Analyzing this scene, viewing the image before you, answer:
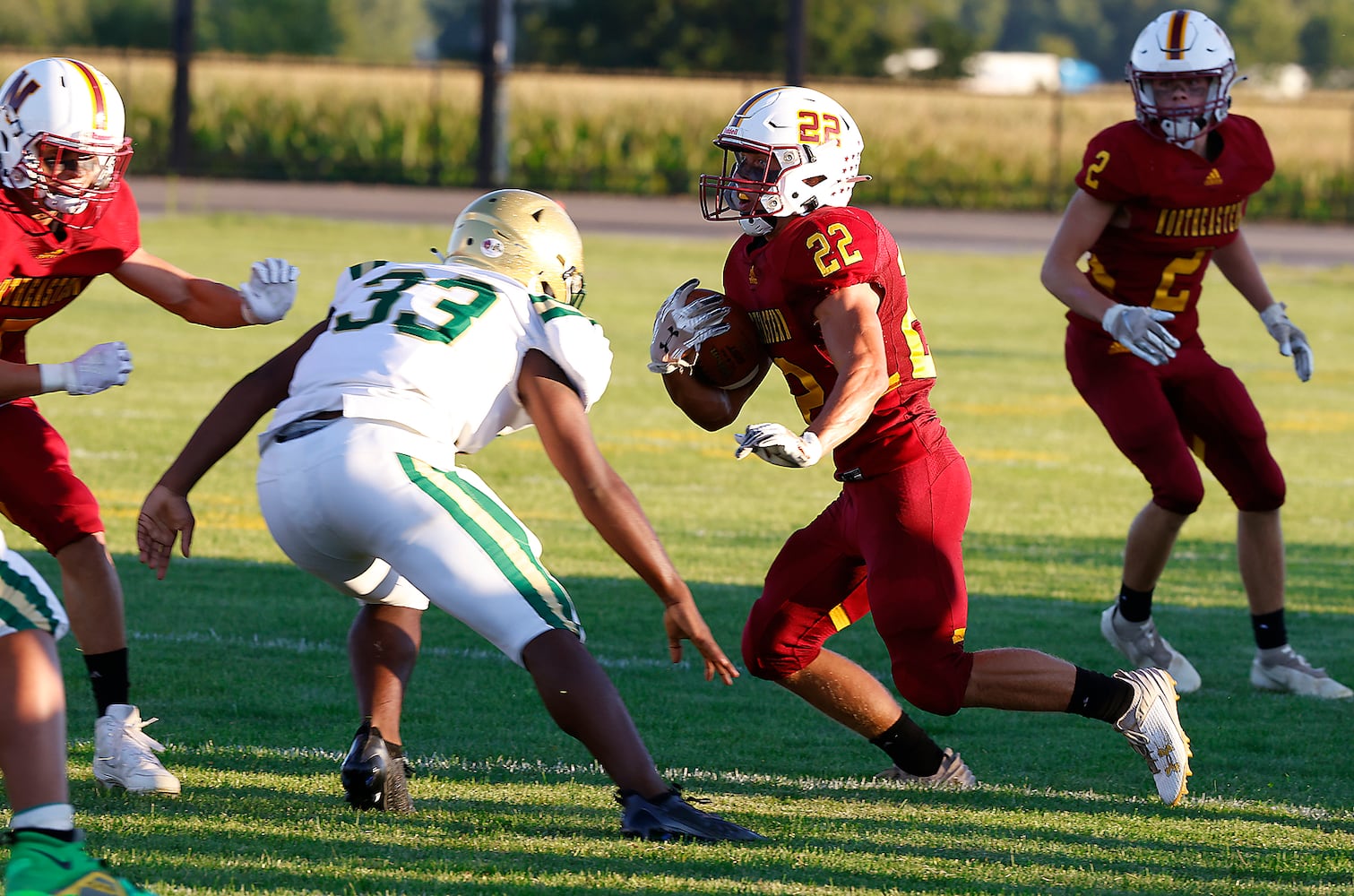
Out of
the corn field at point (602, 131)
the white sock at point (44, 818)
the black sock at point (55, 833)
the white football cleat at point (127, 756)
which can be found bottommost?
the corn field at point (602, 131)

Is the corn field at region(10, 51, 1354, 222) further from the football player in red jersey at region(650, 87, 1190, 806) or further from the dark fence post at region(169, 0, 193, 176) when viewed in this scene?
the football player in red jersey at region(650, 87, 1190, 806)

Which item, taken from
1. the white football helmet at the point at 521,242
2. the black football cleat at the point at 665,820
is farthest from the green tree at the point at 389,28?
the black football cleat at the point at 665,820

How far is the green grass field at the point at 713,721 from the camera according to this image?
3.81 meters

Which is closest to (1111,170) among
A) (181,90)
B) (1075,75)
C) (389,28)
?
(181,90)

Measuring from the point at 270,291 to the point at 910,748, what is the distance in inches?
76.3

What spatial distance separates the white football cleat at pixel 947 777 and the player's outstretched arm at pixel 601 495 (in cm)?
99

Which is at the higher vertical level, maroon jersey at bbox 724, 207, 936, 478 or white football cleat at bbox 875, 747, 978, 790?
maroon jersey at bbox 724, 207, 936, 478

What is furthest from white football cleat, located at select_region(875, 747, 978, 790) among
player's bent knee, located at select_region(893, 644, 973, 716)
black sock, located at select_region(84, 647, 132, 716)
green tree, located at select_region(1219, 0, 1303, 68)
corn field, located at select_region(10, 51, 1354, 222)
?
green tree, located at select_region(1219, 0, 1303, 68)

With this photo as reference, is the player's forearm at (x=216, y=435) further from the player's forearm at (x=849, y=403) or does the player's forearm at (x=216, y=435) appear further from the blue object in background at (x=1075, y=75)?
the blue object in background at (x=1075, y=75)

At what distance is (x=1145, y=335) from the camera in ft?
17.0

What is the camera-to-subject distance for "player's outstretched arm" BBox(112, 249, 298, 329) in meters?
4.44

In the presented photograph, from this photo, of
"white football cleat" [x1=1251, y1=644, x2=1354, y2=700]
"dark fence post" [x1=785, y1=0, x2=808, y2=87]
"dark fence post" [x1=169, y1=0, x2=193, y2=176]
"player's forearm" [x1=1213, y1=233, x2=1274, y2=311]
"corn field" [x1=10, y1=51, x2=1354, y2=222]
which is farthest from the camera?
"corn field" [x1=10, y1=51, x2=1354, y2=222]

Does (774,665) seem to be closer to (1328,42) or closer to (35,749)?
(35,749)

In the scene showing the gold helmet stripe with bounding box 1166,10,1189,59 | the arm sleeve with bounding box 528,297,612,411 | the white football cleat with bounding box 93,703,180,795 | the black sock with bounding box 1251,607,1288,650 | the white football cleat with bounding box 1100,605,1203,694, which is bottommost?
the white football cleat with bounding box 1100,605,1203,694
